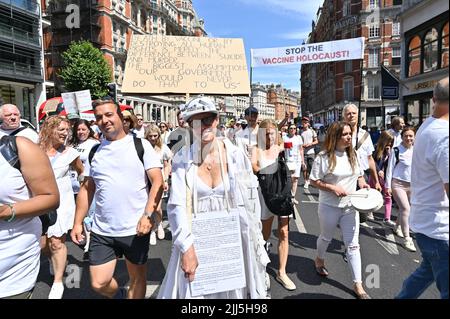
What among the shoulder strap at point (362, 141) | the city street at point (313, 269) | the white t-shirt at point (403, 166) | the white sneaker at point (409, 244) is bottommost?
the city street at point (313, 269)

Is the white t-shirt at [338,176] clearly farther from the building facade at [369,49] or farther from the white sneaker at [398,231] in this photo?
the building facade at [369,49]

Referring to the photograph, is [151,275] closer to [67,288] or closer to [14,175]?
[67,288]

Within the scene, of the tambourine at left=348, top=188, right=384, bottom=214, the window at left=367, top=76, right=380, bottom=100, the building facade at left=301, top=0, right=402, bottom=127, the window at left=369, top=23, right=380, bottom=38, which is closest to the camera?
the tambourine at left=348, top=188, right=384, bottom=214

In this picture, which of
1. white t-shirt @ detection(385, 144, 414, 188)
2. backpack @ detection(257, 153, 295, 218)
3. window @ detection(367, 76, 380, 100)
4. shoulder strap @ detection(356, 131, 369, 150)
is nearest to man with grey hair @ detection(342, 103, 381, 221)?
shoulder strap @ detection(356, 131, 369, 150)

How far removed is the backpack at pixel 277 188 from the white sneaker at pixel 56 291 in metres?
2.43

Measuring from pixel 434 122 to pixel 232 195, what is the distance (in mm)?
1298

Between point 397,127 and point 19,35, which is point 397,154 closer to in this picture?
point 397,127

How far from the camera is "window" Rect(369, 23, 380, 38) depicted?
4553cm

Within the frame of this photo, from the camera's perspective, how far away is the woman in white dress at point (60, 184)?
12.1 feet

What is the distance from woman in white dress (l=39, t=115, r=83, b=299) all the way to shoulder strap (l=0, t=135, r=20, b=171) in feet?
5.99

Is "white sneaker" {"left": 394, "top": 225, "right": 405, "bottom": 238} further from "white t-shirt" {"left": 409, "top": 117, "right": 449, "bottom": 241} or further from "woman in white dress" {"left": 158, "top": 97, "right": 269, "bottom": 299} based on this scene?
"woman in white dress" {"left": 158, "top": 97, "right": 269, "bottom": 299}

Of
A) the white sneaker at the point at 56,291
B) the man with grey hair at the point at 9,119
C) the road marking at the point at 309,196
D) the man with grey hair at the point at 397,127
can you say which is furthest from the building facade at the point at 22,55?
the man with grey hair at the point at 397,127

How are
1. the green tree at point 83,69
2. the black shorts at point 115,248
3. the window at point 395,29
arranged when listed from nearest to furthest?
the black shorts at point 115,248 → the green tree at point 83,69 → the window at point 395,29

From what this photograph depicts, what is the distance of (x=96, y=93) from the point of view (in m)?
34.0
